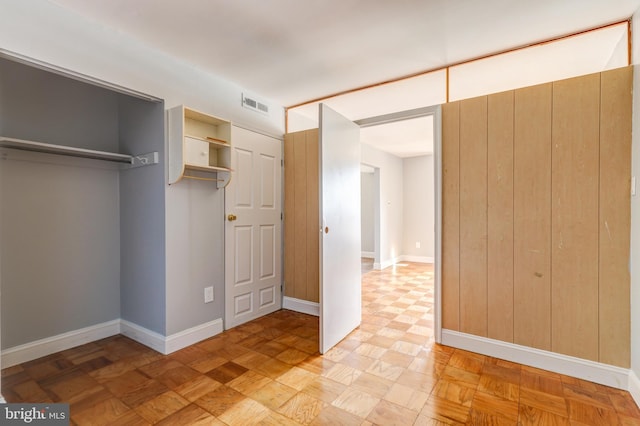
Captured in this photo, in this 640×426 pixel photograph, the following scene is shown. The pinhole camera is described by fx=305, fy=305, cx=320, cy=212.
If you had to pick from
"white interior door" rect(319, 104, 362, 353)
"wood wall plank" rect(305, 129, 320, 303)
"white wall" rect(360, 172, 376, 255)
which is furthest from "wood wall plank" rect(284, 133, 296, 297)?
"white wall" rect(360, 172, 376, 255)

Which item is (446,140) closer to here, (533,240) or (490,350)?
(533,240)

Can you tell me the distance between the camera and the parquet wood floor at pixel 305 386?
1663 millimetres

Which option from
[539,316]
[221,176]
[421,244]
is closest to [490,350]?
[539,316]

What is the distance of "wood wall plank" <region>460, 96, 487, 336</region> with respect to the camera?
93.1 inches

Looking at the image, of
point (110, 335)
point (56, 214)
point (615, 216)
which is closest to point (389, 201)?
point (615, 216)

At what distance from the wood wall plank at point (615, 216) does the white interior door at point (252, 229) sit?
2.72 m

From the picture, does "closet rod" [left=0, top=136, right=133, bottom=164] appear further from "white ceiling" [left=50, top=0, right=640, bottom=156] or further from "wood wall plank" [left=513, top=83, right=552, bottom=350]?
"wood wall plank" [left=513, top=83, right=552, bottom=350]

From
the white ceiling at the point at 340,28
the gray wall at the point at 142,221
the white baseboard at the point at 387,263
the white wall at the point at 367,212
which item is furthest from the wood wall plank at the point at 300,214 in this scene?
the white wall at the point at 367,212

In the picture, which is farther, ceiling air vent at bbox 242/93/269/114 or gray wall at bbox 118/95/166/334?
ceiling air vent at bbox 242/93/269/114

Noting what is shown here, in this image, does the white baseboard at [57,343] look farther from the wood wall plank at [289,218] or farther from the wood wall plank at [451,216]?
the wood wall plank at [451,216]

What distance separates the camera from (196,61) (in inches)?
102

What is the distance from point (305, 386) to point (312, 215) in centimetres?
175

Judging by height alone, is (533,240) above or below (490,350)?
above

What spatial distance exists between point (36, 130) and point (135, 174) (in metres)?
0.73
